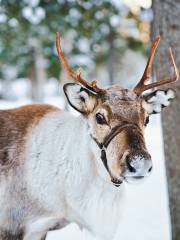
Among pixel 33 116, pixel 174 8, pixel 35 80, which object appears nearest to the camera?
pixel 33 116

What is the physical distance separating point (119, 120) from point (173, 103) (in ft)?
6.02

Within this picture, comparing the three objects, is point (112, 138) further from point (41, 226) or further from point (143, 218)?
point (143, 218)

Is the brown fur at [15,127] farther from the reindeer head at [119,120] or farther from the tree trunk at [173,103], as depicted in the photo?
the tree trunk at [173,103]

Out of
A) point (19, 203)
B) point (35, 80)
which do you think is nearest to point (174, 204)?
point (19, 203)

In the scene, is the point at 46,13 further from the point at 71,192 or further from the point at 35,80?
the point at 35,80

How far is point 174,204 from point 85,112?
207cm

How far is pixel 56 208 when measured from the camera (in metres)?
3.98

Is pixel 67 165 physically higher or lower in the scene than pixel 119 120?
lower

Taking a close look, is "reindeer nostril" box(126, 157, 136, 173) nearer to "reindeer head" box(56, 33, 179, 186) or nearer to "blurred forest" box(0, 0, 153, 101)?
"reindeer head" box(56, 33, 179, 186)

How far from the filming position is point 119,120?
11.4 ft

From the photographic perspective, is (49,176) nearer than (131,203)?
Yes

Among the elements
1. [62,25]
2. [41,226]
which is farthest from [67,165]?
[62,25]

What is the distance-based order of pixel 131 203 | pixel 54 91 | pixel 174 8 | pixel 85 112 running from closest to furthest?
pixel 85 112, pixel 174 8, pixel 131 203, pixel 54 91

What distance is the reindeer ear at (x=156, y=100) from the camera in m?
3.80
